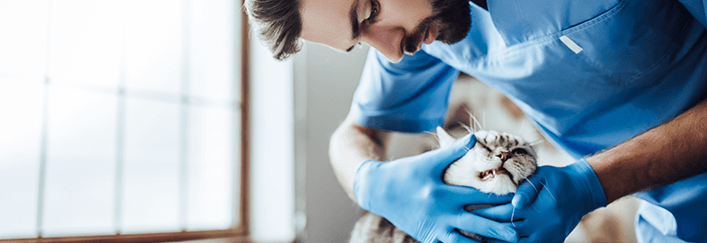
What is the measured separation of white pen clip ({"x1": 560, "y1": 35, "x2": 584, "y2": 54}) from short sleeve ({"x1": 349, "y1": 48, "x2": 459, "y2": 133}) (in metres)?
0.37

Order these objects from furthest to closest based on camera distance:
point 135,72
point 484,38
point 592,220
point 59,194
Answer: point 592,220 → point 135,72 → point 59,194 → point 484,38

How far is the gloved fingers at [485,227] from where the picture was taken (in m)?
0.69

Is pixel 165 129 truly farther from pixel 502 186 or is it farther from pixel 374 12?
pixel 502 186

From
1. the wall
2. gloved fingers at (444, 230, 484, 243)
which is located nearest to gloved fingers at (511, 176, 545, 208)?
gloved fingers at (444, 230, 484, 243)

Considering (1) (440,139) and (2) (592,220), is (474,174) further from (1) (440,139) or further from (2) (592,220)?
(2) (592,220)

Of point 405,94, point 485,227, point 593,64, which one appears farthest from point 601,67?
point 405,94

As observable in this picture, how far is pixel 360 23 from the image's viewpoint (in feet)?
2.62

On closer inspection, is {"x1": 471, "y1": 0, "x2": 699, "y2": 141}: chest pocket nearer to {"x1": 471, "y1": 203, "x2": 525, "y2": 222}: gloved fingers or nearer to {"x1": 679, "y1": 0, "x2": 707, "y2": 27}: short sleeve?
{"x1": 679, "y1": 0, "x2": 707, "y2": 27}: short sleeve

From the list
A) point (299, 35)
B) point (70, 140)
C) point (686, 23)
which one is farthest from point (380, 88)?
point (70, 140)

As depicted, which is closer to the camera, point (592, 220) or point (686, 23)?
point (686, 23)

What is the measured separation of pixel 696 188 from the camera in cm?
79

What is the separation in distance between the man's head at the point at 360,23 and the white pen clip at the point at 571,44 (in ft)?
0.65

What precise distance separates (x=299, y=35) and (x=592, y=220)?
78.6 inches

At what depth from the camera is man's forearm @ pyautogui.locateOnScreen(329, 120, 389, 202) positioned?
103cm
